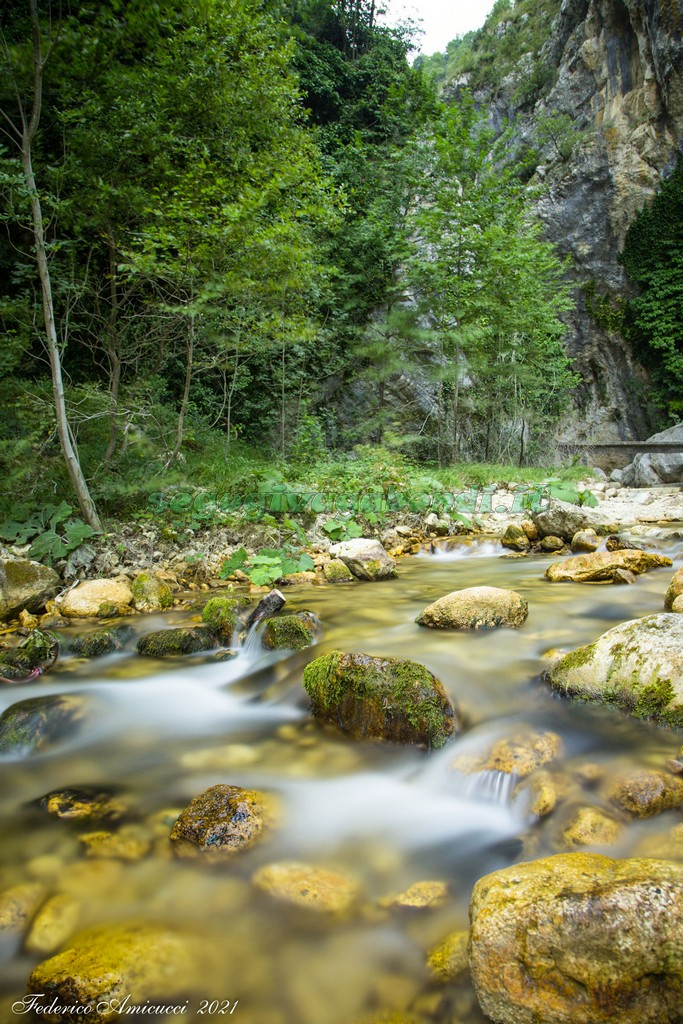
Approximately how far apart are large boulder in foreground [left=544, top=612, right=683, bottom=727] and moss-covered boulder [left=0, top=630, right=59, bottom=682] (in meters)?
3.26

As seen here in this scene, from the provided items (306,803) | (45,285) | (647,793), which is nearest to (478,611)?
(647,793)

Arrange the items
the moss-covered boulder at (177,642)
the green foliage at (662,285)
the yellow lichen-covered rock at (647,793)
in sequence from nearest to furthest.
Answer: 1. the yellow lichen-covered rock at (647,793)
2. the moss-covered boulder at (177,642)
3. the green foliage at (662,285)

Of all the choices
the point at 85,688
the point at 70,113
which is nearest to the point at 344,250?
the point at 70,113

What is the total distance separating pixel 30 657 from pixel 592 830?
3463mm

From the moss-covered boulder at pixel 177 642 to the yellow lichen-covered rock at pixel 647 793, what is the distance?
2.80m

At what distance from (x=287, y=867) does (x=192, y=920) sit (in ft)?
1.16

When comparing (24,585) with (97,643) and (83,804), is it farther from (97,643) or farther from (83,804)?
(83,804)

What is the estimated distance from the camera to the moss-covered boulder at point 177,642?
392 cm

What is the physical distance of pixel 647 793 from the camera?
199cm

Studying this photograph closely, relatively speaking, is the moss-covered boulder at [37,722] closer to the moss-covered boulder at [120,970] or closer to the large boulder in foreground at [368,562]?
the moss-covered boulder at [120,970]

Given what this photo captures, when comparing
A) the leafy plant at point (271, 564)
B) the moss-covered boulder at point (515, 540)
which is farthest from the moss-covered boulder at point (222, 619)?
the moss-covered boulder at point (515, 540)

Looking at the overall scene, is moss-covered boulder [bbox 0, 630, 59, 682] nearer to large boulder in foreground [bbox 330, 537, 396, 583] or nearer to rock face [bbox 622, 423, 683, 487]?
large boulder in foreground [bbox 330, 537, 396, 583]

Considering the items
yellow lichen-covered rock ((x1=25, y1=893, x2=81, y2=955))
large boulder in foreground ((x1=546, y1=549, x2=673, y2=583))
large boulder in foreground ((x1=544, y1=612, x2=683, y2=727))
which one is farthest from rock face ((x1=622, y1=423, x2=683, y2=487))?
yellow lichen-covered rock ((x1=25, y1=893, x2=81, y2=955))

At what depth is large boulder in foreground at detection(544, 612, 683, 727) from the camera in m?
2.40
